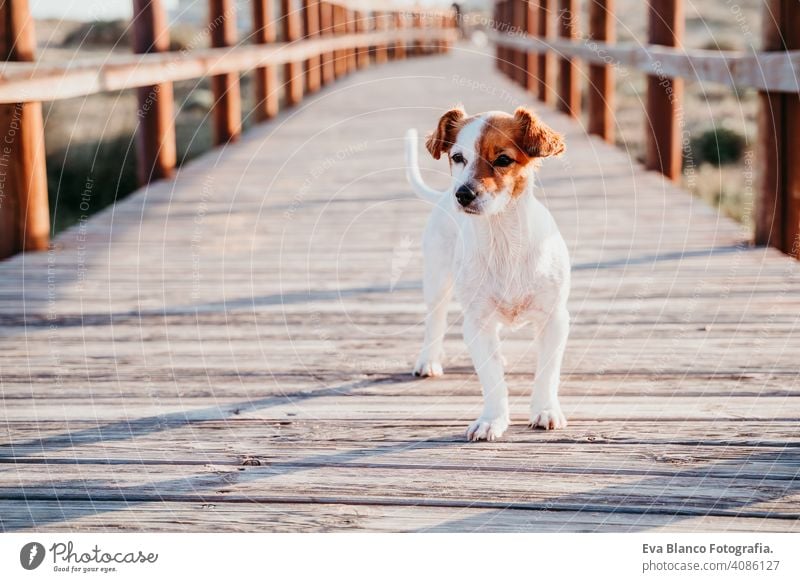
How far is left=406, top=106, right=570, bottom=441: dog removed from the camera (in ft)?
9.84

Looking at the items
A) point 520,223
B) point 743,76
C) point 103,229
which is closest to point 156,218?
point 103,229

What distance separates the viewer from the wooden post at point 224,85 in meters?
9.36

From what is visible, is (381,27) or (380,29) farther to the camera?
(381,27)

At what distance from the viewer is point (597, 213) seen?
6602 mm

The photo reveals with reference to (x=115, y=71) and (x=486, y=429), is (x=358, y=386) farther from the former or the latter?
(x=115, y=71)

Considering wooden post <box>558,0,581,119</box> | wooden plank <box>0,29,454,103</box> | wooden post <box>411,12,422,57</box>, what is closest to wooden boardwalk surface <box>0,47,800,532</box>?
wooden plank <box>0,29,454,103</box>

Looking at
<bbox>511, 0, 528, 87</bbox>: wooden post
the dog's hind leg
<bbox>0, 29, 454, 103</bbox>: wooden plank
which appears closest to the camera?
the dog's hind leg

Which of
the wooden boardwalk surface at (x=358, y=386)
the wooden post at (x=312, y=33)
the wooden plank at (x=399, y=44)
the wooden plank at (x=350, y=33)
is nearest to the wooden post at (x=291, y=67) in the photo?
the wooden post at (x=312, y=33)

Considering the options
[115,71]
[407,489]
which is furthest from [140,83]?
[407,489]

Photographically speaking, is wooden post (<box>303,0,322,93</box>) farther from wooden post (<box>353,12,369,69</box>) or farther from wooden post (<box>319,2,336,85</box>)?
wooden post (<box>353,12,369,69</box>)

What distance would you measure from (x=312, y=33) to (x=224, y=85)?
19.8 feet

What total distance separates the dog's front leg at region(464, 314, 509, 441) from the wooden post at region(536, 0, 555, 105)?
11171 mm

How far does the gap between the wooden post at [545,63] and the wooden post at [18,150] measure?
9.33 m

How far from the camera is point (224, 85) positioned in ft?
30.7
